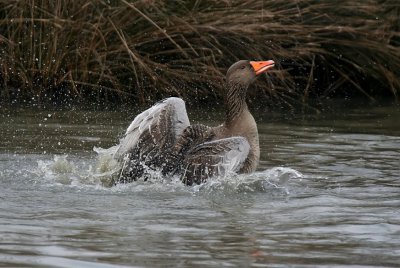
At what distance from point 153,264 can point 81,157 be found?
14.5ft

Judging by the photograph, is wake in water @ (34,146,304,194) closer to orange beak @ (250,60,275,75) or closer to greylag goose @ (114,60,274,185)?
greylag goose @ (114,60,274,185)

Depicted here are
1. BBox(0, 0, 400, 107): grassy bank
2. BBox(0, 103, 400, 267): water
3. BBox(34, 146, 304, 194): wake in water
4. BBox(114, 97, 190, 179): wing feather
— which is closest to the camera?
BBox(0, 103, 400, 267): water

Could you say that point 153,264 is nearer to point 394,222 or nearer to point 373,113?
point 394,222

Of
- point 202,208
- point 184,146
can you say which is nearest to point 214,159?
point 184,146

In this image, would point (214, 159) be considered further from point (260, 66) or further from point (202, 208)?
point (260, 66)

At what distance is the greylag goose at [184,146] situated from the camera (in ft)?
28.1

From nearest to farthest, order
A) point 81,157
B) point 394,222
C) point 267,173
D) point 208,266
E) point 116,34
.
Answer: point 208,266
point 394,222
point 267,173
point 81,157
point 116,34

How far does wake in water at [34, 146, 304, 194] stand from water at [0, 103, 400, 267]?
0.5 inches

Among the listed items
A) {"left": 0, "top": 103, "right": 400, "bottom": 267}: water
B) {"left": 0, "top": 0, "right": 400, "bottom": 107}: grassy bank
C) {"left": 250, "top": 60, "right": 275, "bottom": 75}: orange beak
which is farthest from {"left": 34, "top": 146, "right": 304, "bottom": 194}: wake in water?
{"left": 0, "top": 0, "right": 400, "bottom": 107}: grassy bank

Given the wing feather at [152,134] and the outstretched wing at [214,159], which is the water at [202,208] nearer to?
the outstretched wing at [214,159]

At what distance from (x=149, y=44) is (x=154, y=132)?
5.30m

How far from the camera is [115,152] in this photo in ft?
30.1

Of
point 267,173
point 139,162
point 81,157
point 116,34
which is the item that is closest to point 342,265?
point 267,173

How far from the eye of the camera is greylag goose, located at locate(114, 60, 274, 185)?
28.1 feet
